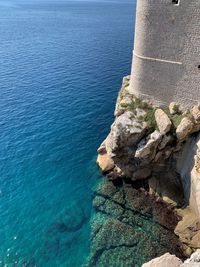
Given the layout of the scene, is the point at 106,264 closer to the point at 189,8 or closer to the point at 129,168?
the point at 129,168

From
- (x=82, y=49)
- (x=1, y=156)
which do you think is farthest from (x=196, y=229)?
(x=82, y=49)

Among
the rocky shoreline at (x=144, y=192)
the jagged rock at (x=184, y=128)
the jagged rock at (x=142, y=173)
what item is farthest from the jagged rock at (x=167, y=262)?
the jagged rock at (x=142, y=173)

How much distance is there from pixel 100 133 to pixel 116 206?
12.8 m

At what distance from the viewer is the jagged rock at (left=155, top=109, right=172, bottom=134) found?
27.3 m

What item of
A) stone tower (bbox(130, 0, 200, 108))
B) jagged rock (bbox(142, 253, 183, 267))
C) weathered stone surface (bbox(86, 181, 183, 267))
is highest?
stone tower (bbox(130, 0, 200, 108))

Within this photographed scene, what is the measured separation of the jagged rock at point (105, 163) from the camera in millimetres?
32688

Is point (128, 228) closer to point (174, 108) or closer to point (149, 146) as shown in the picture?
point (149, 146)

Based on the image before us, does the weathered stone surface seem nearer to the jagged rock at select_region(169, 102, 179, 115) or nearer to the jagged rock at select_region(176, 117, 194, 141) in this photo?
the jagged rock at select_region(176, 117, 194, 141)

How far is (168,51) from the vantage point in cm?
2788

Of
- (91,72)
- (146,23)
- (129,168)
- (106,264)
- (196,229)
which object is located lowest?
(106,264)

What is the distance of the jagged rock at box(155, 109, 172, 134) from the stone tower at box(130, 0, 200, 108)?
183 centimetres

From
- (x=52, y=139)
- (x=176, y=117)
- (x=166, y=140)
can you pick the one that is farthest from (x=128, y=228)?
(x=52, y=139)

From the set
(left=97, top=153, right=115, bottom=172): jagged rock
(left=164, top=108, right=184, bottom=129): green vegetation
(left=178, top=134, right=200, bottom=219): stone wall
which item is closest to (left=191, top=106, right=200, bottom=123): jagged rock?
(left=164, top=108, right=184, bottom=129): green vegetation

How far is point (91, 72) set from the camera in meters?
57.4
